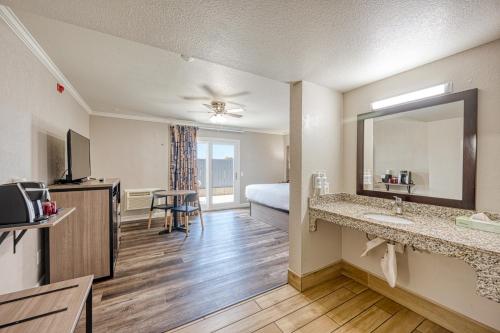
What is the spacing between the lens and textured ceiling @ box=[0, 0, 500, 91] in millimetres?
1110

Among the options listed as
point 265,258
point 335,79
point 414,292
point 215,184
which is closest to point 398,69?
point 335,79

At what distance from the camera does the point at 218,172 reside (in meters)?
5.71

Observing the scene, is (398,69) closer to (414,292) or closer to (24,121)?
(414,292)

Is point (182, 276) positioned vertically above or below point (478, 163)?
below

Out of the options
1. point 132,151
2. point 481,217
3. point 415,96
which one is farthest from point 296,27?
point 132,151

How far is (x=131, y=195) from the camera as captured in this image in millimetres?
4363

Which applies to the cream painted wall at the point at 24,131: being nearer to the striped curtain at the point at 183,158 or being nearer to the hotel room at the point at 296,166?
the hotel room at the point at 296,166

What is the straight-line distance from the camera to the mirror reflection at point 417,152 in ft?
5.38

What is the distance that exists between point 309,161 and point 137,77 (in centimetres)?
234

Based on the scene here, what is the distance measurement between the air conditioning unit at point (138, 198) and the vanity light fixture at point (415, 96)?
4611 mm

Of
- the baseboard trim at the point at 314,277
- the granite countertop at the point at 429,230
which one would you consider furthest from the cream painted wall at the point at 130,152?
the granite countertop at the point at 429,230

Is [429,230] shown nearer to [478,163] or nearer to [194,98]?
[478,163]

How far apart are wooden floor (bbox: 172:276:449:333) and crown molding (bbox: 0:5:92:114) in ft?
8.70

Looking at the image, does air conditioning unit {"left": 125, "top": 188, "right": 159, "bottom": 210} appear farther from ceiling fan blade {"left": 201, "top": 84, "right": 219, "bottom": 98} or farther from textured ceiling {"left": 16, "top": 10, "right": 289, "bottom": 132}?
ceiling fan blade {"left": 201, "top": 84, "right": 219, "bottom": 98}
